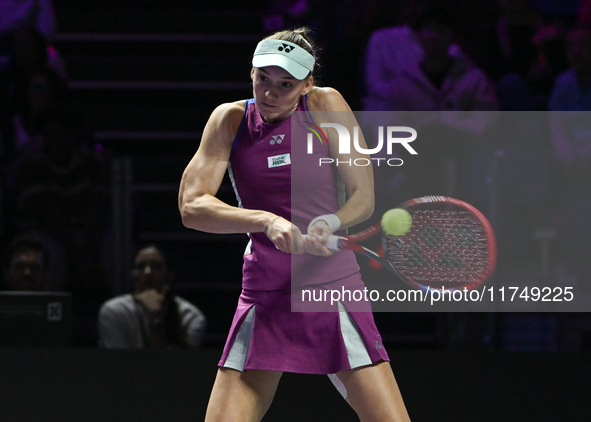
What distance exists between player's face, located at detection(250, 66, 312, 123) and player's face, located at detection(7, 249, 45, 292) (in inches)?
92.7

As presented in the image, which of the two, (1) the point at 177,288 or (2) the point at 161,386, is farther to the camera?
(1) the point at 177,288

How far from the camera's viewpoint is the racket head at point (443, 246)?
2199 millimetres

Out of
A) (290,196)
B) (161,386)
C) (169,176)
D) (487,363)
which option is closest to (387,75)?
(169,176)

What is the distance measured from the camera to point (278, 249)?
78.3 inches

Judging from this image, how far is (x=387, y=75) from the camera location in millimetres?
4598

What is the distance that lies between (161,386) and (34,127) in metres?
2.42

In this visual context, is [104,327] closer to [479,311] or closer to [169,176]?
[169,176]

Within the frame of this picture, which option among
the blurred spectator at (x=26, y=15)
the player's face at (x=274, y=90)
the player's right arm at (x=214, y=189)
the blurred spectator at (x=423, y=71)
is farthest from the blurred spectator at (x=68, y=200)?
the player's face at (x=274, y=90)

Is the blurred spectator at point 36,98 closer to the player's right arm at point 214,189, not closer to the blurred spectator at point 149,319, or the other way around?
the blurred spectator at point 149,319

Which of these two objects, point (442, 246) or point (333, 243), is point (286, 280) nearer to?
point (333, 243)

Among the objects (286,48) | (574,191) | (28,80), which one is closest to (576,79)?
(574,191)

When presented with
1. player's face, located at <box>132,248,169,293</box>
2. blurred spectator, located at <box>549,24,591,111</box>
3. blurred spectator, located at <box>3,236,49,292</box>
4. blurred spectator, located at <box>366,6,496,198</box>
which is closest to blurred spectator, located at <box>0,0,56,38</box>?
blurred spectator, located at <box>3,236,49,292</box>

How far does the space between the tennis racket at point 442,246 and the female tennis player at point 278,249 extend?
0.20m

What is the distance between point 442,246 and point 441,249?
1cm
